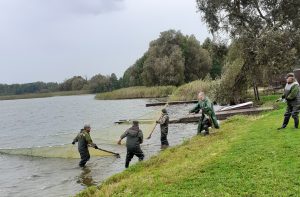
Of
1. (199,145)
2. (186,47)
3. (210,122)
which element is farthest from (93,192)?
(186,47)

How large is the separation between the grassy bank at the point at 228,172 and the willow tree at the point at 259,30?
64.5 ft

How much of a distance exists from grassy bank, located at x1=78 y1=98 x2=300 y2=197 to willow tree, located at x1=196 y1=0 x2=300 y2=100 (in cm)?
1967

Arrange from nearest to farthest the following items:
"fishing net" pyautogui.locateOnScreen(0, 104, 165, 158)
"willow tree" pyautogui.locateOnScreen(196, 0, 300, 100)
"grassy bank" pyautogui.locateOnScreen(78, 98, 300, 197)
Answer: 1. "grassy bank" pyautogui.locateOnScreen(78, 98, 300, 197)
2. "fishing net" pyautogui.locateOnScreen(0, 104, 165, 158)
3. "willow tree" pyautogui.locateOnScreen(196, 0, 300, 100)

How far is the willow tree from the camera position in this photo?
1299 inches

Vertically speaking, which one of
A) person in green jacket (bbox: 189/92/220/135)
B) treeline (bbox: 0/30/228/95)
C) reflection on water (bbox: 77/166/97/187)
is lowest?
reflection on water (bbox: 77/166/97/187)

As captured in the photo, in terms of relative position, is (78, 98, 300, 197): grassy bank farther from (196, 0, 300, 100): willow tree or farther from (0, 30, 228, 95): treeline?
(0, 30, 228, 95): treeline

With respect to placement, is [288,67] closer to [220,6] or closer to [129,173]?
[220,6]

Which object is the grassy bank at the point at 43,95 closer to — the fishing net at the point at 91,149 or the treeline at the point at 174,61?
the treeline at the point at 174,61

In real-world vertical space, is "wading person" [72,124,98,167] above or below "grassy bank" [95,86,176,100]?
below

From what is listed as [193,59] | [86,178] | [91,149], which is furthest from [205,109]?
[193,59]

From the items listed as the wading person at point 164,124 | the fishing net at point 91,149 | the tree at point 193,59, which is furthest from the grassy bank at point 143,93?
the wading person at point 164,124

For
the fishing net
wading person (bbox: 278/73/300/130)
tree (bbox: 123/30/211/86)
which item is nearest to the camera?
wading person (bbox: 278/73/300/130)

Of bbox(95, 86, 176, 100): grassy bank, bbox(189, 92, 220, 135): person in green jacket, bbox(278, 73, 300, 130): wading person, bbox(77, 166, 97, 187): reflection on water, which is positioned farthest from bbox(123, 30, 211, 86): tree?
bbox(278, 73, 300, 130): wading person

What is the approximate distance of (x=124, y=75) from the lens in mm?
154125
